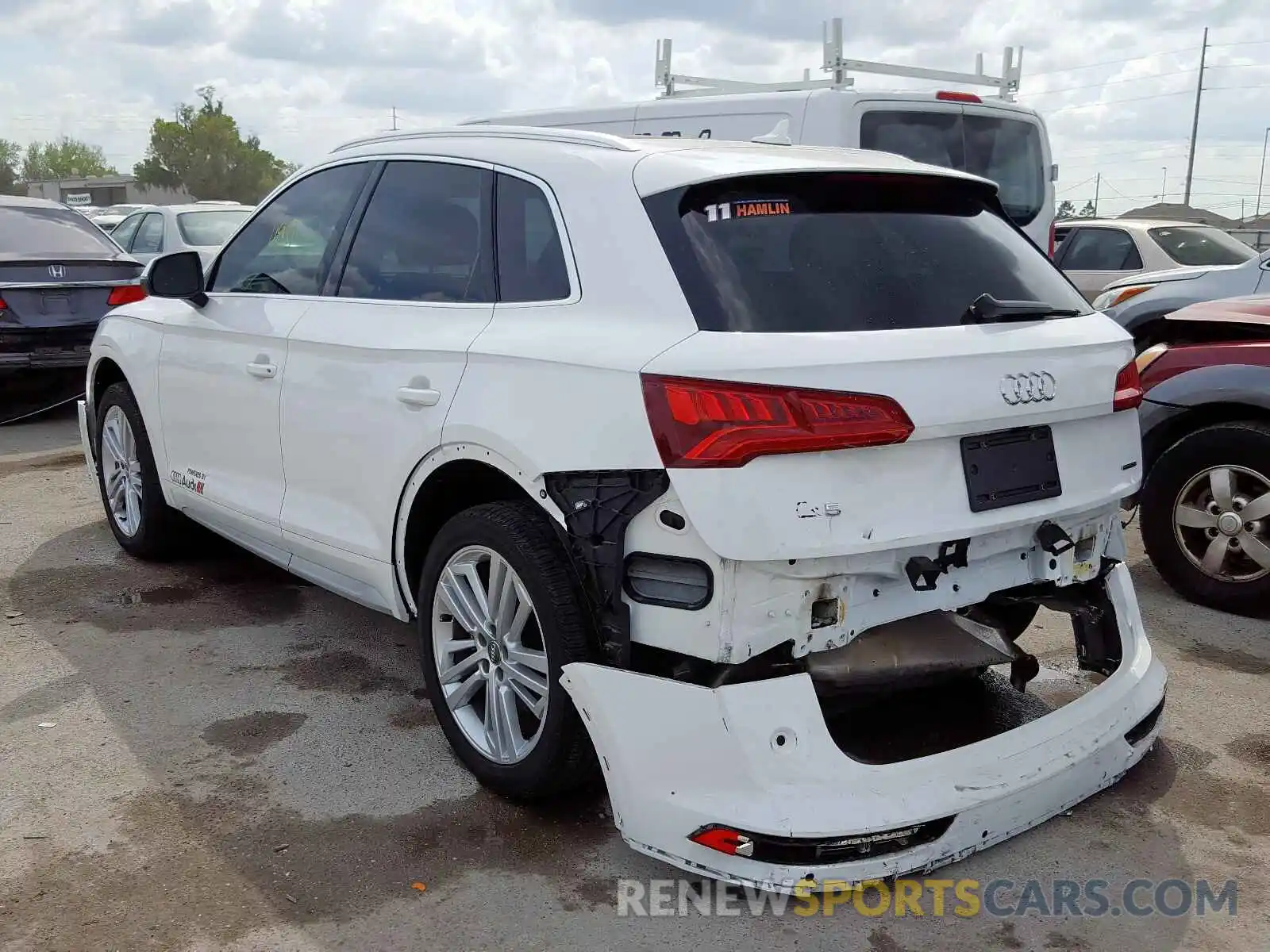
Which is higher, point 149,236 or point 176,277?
point 176,277

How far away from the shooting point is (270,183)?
89.3 metres

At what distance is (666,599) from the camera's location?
114 inches

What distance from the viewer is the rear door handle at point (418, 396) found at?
346 cm

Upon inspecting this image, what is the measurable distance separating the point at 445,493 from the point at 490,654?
51 cm

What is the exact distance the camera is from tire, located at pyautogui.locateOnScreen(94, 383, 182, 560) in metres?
5.46

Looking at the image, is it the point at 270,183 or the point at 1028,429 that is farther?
the point at 270,183

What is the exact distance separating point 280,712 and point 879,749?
1977 mm

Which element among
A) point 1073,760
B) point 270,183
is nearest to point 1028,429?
point 1073,760

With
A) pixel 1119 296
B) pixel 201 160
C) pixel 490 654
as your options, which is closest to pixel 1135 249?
pixel 1119 296

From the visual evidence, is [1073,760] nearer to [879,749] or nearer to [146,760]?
[879,749]

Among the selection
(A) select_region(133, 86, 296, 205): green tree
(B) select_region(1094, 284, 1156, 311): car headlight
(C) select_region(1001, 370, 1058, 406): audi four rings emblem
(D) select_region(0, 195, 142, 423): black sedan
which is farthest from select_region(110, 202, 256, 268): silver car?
(A) select_region(133, 86, 296, 205): green tree

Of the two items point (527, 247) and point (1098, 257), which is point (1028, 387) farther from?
point (1098, 257)

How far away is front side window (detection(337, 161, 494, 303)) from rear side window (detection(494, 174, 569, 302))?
0.06m

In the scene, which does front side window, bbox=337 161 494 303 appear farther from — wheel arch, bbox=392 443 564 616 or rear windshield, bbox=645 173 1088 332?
rear windshield, bbox=645 173 1088 332
